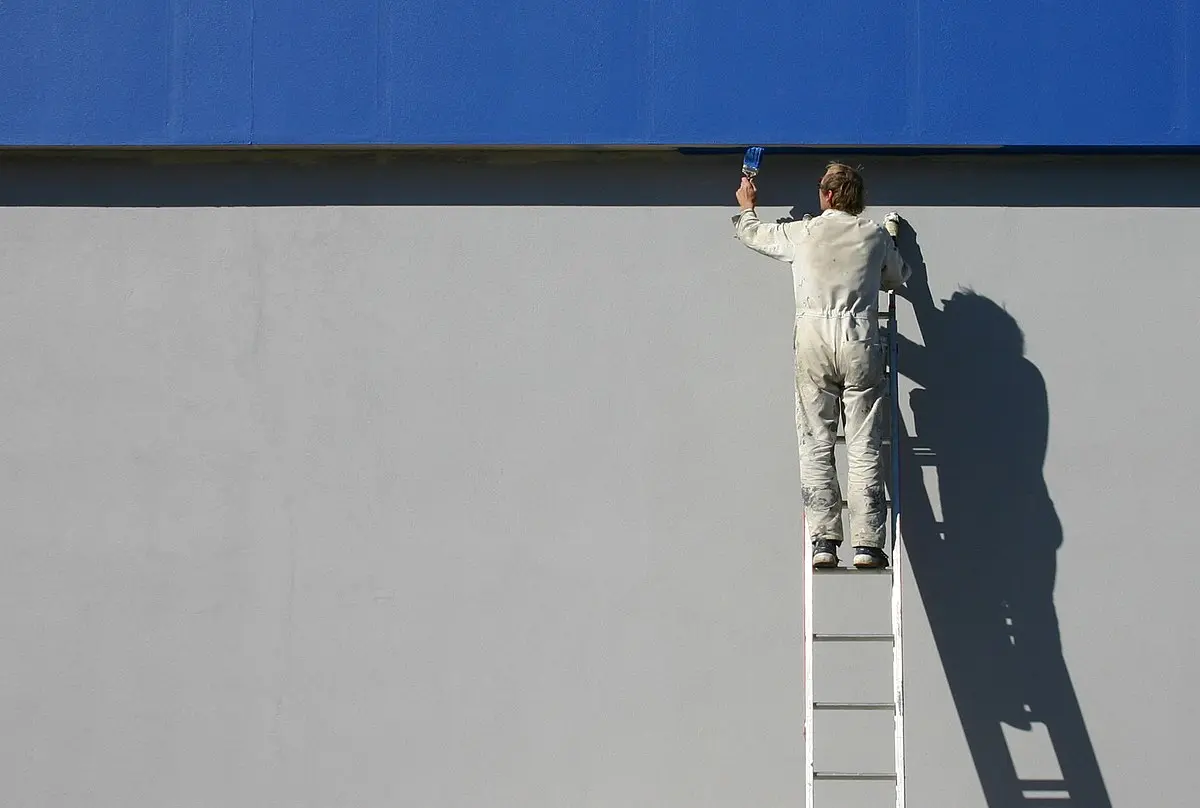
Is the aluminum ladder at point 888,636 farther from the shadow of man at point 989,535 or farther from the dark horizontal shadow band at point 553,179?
the dark horizontal shadow band at point 553,179

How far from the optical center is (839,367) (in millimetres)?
5180

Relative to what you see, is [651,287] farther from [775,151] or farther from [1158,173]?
[1158,173]

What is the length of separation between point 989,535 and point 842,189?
1475mm

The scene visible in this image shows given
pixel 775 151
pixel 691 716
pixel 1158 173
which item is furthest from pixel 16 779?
pixel 1158 173

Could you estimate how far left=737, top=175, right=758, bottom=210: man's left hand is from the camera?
17.9 ft

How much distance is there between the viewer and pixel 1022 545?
18.0 ft

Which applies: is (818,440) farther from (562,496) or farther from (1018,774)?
(1018,774)

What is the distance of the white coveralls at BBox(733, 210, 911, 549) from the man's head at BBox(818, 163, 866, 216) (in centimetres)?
4

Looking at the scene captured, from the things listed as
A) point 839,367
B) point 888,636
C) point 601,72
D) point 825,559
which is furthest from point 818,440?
point 601,72

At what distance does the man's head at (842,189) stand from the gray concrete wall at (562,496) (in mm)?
293

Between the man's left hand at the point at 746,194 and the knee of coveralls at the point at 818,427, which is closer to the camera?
the knee of coveralls at the point at 818,427

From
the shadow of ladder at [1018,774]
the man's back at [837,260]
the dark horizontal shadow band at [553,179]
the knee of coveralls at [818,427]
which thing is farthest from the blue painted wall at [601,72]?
the shadow of ladder at [1018,774]

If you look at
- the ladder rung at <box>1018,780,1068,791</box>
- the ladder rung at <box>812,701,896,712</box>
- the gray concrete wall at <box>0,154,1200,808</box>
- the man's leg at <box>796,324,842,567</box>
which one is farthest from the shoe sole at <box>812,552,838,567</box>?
the ladder rung at <box>1018,780,1068,791</box>

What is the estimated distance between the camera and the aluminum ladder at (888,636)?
5004 millimetres
